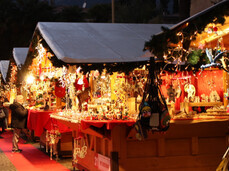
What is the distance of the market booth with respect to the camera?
644 cm

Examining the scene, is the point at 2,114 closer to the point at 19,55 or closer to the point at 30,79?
the point at 30,79

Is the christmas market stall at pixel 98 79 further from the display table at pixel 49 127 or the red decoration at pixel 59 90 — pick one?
the display table at pixel 49 127

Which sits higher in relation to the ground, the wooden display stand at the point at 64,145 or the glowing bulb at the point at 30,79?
the glowing bulb at the point at 30,79

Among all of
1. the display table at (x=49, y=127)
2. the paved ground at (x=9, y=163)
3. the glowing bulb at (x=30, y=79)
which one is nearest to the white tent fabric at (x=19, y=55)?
the glowing bulb at (x=30, y=79)

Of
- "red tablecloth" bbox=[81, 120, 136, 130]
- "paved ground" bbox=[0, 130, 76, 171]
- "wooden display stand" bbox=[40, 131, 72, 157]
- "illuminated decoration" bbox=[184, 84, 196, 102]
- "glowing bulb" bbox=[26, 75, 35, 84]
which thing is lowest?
"paved ground" bbox=[0, 130, 76, 171]

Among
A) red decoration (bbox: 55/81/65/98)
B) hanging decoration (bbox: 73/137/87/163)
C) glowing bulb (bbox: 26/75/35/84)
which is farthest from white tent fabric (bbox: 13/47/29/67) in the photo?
hanging decoration (bbox: 73/137/87/163)

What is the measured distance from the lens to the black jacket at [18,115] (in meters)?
11.7

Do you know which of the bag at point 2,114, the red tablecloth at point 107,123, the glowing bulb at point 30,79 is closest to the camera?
the red tablecloth at point 107,123

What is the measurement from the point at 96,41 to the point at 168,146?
391 centimetres

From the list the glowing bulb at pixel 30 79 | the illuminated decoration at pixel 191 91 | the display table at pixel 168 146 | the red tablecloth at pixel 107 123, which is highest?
the glowing bulb at pixel 30 79

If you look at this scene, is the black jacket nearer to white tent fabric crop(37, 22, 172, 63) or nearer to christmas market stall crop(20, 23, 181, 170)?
christmas market stall crop(20, 23, 181, 170)

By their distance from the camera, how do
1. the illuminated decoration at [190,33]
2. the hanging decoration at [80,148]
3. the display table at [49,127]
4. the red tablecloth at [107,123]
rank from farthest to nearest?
the display table at [49,127] → the hanging decoration at [80,148] → the red tablecloth at [107,123] → the illuminated decoration at [190,33]


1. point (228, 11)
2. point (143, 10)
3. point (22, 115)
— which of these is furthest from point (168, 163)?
point (143, 10)

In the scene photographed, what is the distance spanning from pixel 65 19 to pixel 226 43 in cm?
3503
